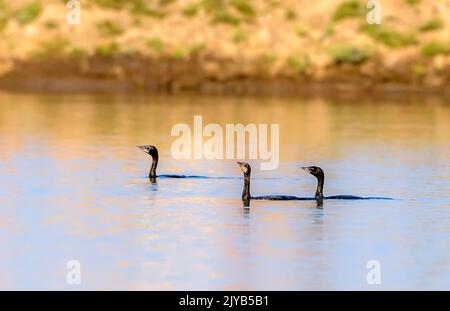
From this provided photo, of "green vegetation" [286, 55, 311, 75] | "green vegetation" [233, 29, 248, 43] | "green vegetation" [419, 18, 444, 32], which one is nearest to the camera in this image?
"green vegetation" [286, 55, 311, 75]

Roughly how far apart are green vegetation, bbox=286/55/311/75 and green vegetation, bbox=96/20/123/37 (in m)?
9.35

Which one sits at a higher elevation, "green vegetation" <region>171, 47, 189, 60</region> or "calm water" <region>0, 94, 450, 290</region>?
"green vegetation" <region>171, 47, 189, 60</region>

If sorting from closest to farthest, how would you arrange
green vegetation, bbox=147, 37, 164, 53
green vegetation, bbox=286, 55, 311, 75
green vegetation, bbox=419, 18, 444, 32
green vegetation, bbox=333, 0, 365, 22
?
1. green vegetation, bbox=286, 55, 311, 75
2. green vegetation, bbox=147, 37, 164, 53
3. green vegetation, bbox=419, 18, 444, 32
4. green vegetation, bbox=333, 0, 365, 22

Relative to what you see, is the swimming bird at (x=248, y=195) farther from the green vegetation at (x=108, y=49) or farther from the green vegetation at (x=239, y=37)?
the green vegetation at (x=239, y=37)

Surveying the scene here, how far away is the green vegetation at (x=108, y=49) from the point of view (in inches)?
3091

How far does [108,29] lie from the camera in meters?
80.9

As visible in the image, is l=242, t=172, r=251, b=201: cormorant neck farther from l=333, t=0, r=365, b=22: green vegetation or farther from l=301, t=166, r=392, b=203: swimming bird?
l=333, t=0, r=365, b=22: green vegetation

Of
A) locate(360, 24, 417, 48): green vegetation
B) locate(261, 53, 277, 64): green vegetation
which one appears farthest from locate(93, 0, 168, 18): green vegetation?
locate(360, 24, 417, 48): green vegetation

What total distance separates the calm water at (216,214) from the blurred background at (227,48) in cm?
2402

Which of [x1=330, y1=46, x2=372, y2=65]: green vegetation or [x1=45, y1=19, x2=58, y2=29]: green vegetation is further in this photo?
[x1=45, y1=19, x2=58, y2=29]: green vegetation

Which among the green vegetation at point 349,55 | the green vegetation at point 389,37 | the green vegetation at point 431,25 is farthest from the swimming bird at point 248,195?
the green vegetation at point 431,25

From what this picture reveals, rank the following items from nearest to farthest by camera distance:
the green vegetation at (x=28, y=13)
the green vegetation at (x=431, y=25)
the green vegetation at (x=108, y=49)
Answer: the green vegetation at (x=108, y=49) < the green vegetation at (x=431, y=25) < the green vegetation at (x=28, y=13)

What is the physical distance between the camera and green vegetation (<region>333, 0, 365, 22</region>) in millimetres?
81062

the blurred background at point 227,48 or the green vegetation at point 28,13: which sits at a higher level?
the green vegetation at point 28,13
